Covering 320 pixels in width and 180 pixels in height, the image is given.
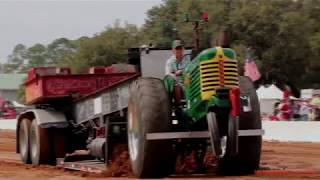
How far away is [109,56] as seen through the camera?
55.9m

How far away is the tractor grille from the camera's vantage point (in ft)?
28.7

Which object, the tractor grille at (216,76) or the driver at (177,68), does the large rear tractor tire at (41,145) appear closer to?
the driver at (177,68)

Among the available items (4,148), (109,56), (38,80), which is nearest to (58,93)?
(38,80)

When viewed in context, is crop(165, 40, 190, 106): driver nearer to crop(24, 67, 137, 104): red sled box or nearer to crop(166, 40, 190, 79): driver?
crop(166, 40, 190, 79): driver

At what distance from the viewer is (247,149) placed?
9.79 meters

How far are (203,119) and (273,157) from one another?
531cm

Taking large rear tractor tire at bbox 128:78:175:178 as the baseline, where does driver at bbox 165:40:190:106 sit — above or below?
above

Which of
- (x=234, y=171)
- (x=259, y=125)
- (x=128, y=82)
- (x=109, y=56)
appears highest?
(x=109, y=56)

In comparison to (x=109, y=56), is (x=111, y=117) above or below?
below

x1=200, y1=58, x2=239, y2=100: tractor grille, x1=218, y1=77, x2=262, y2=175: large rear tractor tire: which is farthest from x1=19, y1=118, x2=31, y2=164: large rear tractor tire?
x1=200, y1=58, x2=239, y2=100: tractor grille

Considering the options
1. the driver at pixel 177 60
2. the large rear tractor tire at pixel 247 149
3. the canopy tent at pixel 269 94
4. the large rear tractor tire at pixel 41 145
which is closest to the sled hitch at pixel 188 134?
the large rear tractor tire at pixel 247 149

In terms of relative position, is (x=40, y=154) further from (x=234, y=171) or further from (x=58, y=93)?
(x=234, y=171)

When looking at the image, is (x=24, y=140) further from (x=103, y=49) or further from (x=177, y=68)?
(x=103, y=49)

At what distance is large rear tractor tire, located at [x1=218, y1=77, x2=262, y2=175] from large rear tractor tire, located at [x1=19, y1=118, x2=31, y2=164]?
5402mm
